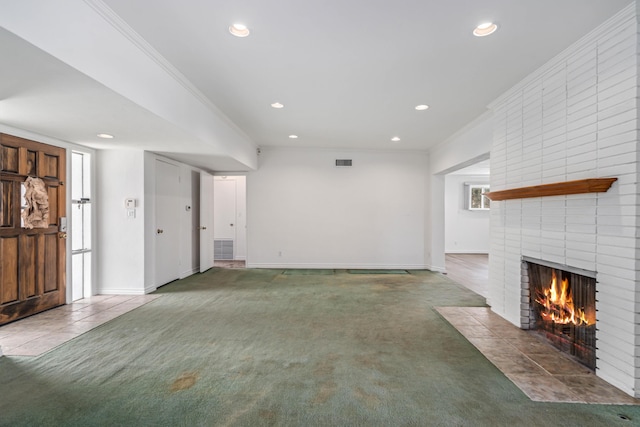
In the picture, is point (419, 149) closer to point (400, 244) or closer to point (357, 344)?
point (400, 244)

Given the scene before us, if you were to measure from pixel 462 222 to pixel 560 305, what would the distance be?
738 centimetres

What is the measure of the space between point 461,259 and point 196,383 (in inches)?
322

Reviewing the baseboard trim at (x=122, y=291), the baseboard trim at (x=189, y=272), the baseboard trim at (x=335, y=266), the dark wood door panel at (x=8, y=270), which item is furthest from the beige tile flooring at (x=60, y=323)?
the baseboard trim at (x=335, y=266)

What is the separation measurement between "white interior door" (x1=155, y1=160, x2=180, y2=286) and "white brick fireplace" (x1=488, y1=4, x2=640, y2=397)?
210 inches

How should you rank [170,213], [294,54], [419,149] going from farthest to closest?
[419,149]
[170,213]
[294,54]

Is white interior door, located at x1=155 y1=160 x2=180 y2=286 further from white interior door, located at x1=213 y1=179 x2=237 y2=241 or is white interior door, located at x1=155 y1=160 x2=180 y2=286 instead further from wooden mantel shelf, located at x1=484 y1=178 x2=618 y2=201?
wooden mantel shelf, located at x1=484 y1=178 x2=618 y2=201

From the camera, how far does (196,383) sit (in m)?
2.32

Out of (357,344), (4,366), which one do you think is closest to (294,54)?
(357,344)

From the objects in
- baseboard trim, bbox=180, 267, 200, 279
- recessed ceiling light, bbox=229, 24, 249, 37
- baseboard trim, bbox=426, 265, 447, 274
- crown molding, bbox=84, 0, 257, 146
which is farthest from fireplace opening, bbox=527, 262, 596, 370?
baseboard trim, bbox=180, 267, 200, 279

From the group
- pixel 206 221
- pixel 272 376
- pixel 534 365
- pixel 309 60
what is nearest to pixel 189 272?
pixel 206 221

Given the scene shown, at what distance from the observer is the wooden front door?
3.48m

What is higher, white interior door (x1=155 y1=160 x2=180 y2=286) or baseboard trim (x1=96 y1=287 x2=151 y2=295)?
white interior door (x1=155 y1=160 x2=180 y2=286)

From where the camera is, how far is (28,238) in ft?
12.3

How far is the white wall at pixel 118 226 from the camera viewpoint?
15.6 feet
